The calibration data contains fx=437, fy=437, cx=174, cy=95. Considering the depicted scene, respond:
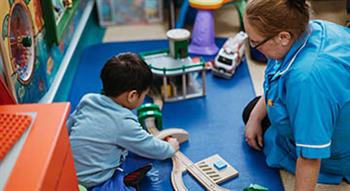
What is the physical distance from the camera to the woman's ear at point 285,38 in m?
1.08

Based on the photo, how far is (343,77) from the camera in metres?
1.09

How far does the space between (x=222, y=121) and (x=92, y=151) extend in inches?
25.0

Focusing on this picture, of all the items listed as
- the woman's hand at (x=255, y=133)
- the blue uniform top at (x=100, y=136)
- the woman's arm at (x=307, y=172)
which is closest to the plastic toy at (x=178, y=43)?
the woman's hand at (x=255, y=133)

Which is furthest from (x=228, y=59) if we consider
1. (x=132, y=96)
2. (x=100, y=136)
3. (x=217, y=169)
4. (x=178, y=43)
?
(x=100, y=136)

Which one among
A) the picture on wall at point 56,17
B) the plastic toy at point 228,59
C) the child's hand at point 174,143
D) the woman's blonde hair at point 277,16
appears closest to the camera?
the woman's blonde hair at point 277,16

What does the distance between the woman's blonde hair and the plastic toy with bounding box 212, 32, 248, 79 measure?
87 cm

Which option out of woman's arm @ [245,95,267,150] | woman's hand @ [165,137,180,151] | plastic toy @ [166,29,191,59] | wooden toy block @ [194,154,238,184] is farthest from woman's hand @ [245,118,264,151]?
plastic toy @ [166,29,191,59]

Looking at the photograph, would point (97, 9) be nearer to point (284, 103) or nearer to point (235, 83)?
point (235, 83)

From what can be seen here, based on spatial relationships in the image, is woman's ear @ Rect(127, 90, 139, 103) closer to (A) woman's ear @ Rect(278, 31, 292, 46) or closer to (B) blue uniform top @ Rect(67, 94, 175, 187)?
(B) blue uniform top @ Rect(67, 94, 175, 187)

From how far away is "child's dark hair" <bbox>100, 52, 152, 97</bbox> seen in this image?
4.18 ft

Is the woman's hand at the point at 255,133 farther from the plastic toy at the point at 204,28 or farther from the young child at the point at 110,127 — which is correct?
the plastic toy at the point at 204,28

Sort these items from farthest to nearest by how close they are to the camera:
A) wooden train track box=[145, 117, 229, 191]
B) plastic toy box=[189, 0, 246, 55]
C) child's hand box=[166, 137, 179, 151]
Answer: plastic toy box=[189, 0, 246, 55]
child's hand box=[166, 137, 179, 151]
wooden train track box=[145, 117, 229, 191]

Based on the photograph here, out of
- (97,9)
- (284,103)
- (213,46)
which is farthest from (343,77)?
(97,9)

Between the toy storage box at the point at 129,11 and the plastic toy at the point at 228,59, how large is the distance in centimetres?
67
